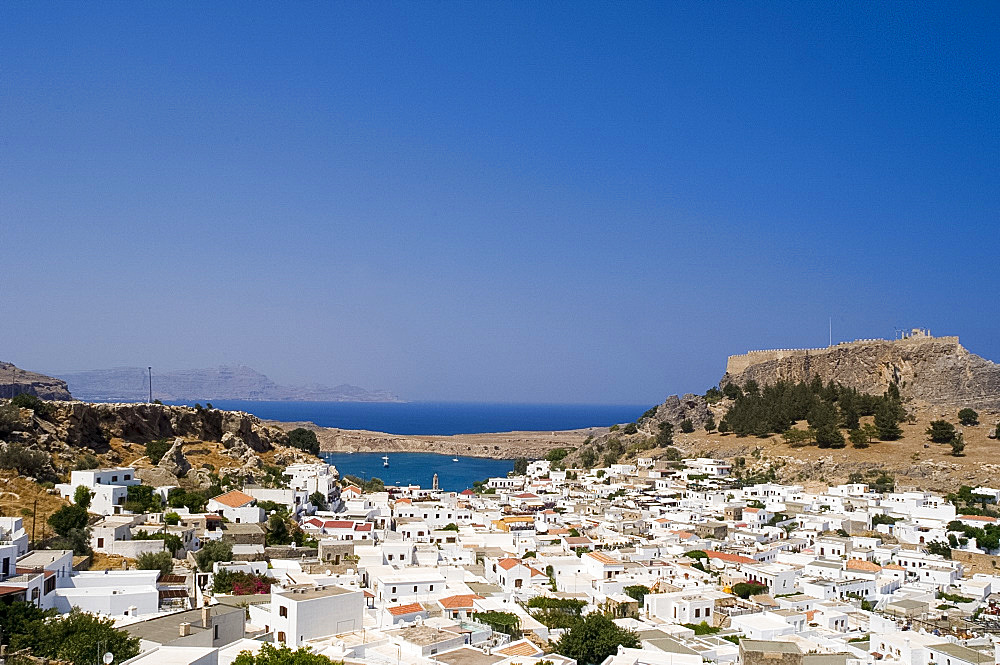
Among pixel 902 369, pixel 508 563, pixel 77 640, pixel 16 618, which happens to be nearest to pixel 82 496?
pixel 16 618

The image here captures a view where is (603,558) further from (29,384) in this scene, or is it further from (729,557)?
(29,384)

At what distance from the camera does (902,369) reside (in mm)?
47250

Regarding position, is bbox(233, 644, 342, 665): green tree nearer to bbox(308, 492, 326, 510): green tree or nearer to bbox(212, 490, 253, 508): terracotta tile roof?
bbox(212, 490, 253, 508): terracotta tile roof

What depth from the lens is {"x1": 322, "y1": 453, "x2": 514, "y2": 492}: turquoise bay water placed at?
53.2 metres

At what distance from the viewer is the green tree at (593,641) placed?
13.5 meters

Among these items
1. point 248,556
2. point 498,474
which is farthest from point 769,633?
point 498,474

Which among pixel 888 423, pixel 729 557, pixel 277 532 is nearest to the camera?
pixel 277 532

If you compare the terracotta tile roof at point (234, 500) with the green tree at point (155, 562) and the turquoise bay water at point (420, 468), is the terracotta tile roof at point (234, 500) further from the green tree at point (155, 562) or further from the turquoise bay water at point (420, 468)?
the turquoise bay water at point (420, 468)

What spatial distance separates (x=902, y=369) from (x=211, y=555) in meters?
40.3

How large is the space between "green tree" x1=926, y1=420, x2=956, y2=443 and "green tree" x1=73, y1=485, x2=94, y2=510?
109ft

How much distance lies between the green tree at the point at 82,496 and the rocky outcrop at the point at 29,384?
46.0 m

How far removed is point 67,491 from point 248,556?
6.59 m

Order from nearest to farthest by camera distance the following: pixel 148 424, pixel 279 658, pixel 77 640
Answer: pixel 279 658
pixel 77 640
pixel 148 424

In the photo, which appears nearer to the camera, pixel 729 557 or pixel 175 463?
pixel 729 557
